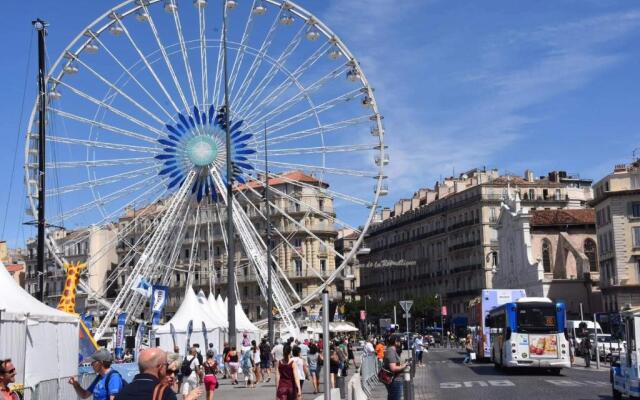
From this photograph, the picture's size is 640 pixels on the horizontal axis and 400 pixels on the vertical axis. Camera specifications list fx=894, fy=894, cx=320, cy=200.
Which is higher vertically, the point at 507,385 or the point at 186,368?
the point at 186,368

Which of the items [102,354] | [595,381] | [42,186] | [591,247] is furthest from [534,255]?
[102,354]

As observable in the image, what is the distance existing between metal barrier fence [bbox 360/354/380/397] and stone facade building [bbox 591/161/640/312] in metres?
41.2

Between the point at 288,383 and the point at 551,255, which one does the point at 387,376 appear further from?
the point at 551,255

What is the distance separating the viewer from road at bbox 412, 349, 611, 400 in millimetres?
25578

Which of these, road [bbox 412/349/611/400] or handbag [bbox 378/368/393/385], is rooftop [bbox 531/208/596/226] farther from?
handbag [bbox 378/368/393/385]

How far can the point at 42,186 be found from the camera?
33.6 meters

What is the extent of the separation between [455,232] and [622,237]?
1477 inches

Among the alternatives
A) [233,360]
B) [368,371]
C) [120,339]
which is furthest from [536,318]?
[120,339]

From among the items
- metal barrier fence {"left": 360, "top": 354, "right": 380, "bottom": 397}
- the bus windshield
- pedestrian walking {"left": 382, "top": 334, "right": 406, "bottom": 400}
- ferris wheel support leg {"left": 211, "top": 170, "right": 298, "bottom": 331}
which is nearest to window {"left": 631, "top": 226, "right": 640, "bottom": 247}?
ferris wheel support leg {"left": 211, "top": 170, "right": 298, "bottom": 331}

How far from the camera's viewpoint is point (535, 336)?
116 feet

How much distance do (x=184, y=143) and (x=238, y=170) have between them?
308 cm

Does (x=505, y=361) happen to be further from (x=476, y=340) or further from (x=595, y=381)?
(x=476, y=340)

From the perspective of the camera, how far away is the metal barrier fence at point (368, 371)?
27.8 metres

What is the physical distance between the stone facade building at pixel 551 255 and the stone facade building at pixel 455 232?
21.7 ft
